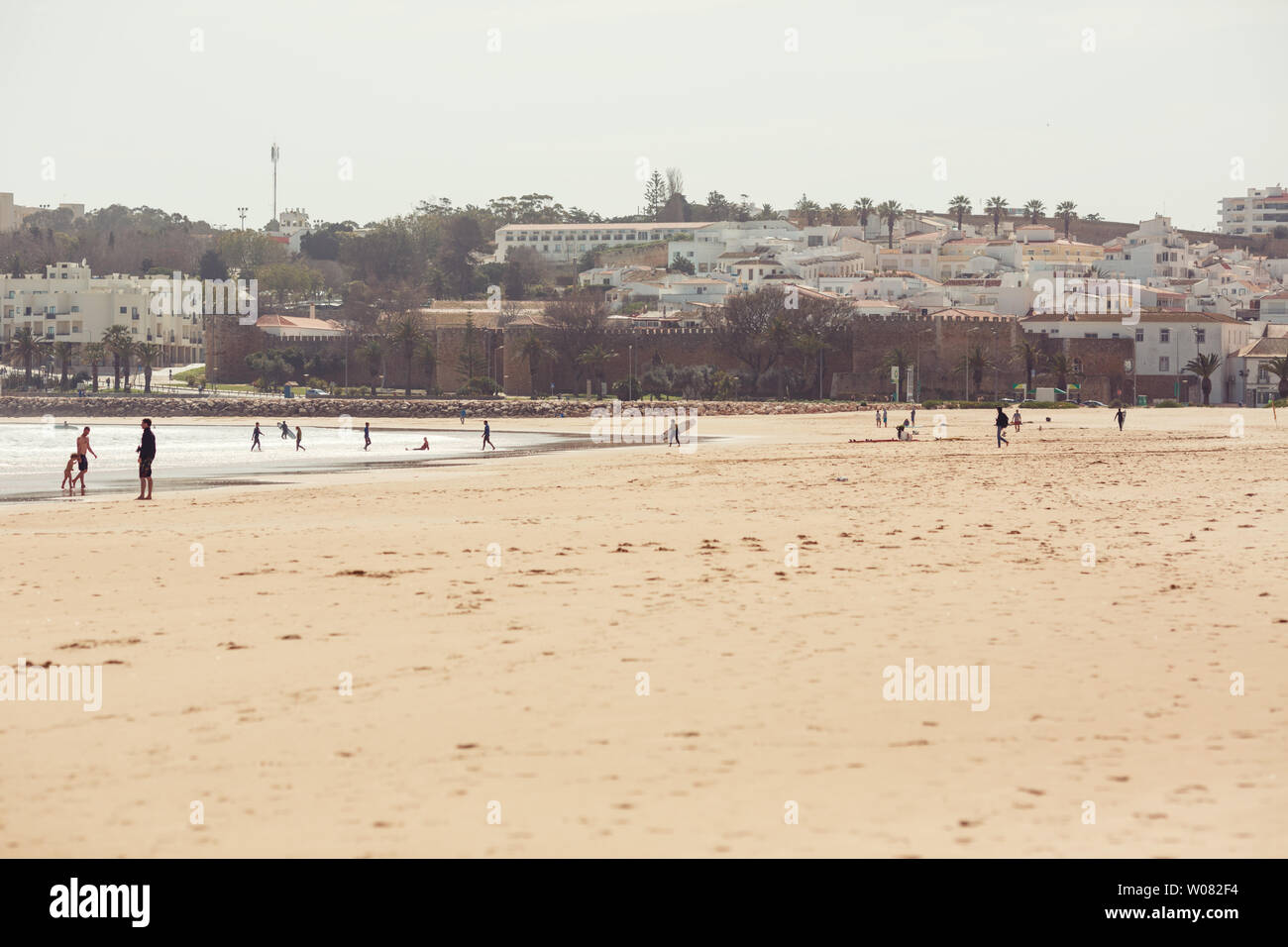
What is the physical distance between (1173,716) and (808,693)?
1724mm

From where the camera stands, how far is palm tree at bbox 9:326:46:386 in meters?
86.0

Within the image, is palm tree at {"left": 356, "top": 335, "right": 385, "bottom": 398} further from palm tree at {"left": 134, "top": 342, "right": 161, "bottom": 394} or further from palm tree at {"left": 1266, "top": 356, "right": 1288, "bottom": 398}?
palm tree at {"left": 1266, "top": 356, "right": 1288, "bottom": 398}

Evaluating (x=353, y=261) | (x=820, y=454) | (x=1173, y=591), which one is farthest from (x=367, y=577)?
(x=353, y=261)

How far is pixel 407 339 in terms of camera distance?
7781 centimetres

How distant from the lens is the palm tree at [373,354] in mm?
81000

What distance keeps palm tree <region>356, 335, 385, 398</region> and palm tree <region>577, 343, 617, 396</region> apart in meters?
14.0

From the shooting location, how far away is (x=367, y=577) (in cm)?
1109

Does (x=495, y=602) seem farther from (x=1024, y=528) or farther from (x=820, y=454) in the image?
(x=820, y=454)

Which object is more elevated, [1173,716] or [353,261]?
[353,261]

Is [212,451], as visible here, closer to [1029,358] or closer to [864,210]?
[1029,358]

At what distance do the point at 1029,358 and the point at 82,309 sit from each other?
64.6 m

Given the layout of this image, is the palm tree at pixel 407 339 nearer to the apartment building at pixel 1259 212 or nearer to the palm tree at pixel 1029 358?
the palm tree at pixel 1029 358

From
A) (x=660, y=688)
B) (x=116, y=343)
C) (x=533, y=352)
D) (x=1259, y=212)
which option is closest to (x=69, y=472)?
(x=660, y=688)
